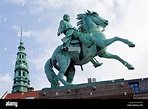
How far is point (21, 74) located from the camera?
5116 cm

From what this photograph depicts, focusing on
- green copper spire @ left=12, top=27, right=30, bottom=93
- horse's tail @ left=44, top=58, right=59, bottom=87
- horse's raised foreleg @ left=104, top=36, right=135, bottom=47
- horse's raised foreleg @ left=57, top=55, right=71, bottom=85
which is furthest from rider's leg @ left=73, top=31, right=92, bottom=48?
green copper spire @ left=12, top=27, right=30, bottom=93

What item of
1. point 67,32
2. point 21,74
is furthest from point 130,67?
point 21,74

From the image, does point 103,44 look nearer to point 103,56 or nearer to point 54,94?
point 103,56

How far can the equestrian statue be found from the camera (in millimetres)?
14383

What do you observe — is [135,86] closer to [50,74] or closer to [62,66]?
[50,74]

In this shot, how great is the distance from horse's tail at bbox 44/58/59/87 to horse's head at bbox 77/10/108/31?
2.19 m

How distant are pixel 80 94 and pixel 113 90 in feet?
4.39

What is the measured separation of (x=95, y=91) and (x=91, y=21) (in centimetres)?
347

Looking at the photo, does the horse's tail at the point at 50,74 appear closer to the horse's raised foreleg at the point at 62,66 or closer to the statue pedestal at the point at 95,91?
the horse's raised foreleg at the point at 62,66

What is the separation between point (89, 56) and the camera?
14.5 metres

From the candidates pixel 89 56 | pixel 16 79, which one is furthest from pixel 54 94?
pixel 16 79
